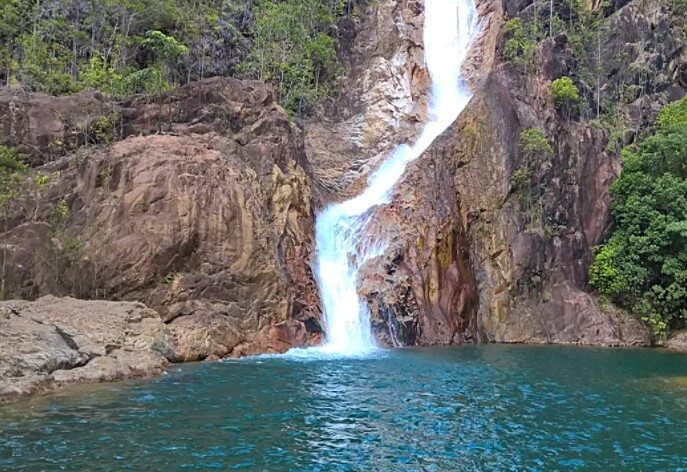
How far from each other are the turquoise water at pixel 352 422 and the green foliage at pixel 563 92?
1206 inches

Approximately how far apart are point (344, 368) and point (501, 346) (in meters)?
16.3

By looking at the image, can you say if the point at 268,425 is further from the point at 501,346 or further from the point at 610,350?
the point at 610,350

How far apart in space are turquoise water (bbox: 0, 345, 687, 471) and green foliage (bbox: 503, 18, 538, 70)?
34528mm

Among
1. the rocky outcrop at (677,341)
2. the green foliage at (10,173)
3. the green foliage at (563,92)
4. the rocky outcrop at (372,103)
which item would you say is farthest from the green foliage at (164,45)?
the rocky outcrop at (677,341)

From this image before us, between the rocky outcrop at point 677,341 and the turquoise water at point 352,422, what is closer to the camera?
the turquoise water at point 352,422

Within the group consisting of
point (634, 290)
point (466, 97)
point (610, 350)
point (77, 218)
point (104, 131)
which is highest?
point (466, 97)

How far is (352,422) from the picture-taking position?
53.6 ft

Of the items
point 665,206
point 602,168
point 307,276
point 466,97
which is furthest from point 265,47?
point 665,206

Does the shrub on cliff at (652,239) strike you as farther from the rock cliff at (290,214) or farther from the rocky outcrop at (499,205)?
the rock cliff at (290,214)

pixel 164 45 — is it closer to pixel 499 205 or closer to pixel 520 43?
pixel 499 205

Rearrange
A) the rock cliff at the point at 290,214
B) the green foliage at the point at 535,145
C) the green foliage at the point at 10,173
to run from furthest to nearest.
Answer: the green foliage at the point at 535,145
the green foliage at the point at 10,173
the rock cliff at the point at 290,214

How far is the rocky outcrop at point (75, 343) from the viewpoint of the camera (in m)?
19.1

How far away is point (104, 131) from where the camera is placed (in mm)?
36062

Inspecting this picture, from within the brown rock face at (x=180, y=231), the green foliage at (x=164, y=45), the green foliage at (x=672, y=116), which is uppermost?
the green foliage at (x=164, y=45)
